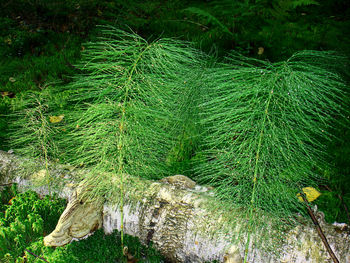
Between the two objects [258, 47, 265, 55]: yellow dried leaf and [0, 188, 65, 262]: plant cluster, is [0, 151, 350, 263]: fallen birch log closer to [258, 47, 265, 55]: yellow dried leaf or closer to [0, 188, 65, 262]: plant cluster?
[0, 188, 65, 262]: plant cluster

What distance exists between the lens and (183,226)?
2215 millimetres

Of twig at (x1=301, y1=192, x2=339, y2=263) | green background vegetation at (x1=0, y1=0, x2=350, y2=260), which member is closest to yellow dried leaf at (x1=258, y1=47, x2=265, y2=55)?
green background vegetation at (x1=0, y1=0, x2=350, y2=260)

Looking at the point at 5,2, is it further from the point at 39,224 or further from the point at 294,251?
the point at 294,251

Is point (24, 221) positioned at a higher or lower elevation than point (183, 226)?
lower

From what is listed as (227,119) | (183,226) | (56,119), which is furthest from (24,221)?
(227,119)

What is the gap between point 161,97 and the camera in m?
2.19

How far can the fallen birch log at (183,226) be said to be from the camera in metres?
1.94

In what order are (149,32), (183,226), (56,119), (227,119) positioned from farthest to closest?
(149,32) → (56,119) → (183,226) → (227,119)

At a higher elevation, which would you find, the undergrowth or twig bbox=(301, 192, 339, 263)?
twig bbox=(301, 192, 339, 263)

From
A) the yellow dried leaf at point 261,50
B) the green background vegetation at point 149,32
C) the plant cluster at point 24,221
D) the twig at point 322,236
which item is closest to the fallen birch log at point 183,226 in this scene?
the twig at point 322,236

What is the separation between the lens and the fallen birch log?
1.94 meters

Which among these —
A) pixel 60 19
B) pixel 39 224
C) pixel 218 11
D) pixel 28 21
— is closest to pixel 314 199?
pixel 39 224

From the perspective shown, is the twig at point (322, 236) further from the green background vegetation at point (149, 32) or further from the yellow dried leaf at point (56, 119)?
the yellow dried leaf at point (56, 119)

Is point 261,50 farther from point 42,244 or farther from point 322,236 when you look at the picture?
point 42,244
